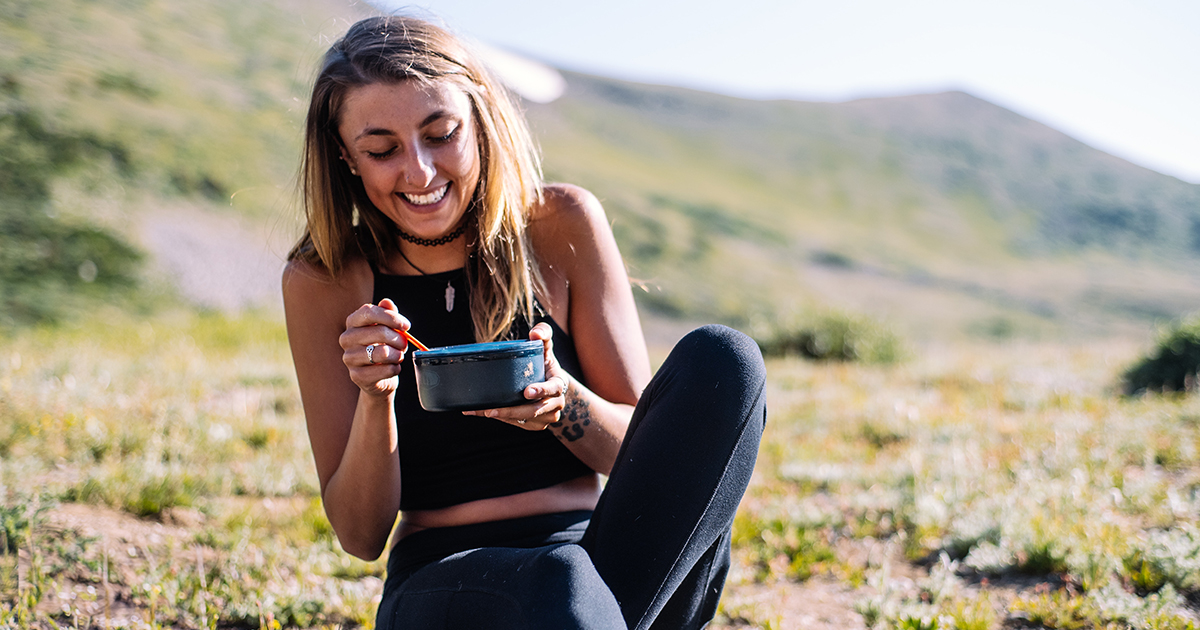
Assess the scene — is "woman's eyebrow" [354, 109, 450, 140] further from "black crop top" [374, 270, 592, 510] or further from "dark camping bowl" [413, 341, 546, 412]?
"dark camping bowl" [413, 341, 546, 412]

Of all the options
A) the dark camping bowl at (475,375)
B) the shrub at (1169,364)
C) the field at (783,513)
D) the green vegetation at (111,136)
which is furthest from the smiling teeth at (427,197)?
the shrub at (1169,364)

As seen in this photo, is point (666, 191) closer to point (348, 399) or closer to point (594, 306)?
point (594, 306)

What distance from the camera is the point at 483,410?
1569 mm

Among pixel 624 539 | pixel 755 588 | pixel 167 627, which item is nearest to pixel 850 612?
pixel 755 588

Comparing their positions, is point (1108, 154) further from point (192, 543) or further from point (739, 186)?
point (192, 543)

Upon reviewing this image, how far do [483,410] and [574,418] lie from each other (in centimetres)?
40

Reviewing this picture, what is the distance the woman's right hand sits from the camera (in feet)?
5.30

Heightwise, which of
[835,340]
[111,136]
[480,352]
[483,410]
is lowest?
[111,136]

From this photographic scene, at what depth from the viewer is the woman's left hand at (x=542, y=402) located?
160cm

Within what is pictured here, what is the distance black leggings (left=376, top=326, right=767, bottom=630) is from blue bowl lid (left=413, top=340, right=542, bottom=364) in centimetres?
38

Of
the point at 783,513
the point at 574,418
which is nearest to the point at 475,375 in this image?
the point at 574,418

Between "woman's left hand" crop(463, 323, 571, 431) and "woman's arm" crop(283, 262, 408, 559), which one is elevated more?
"woman's left hand" crop(463, 323, 571, 431)

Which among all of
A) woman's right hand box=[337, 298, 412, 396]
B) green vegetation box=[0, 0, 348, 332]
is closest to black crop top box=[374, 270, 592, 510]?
woman's right hand box=[337, 298, 412, 396]

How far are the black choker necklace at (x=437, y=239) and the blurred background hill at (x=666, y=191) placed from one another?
1.43ft
